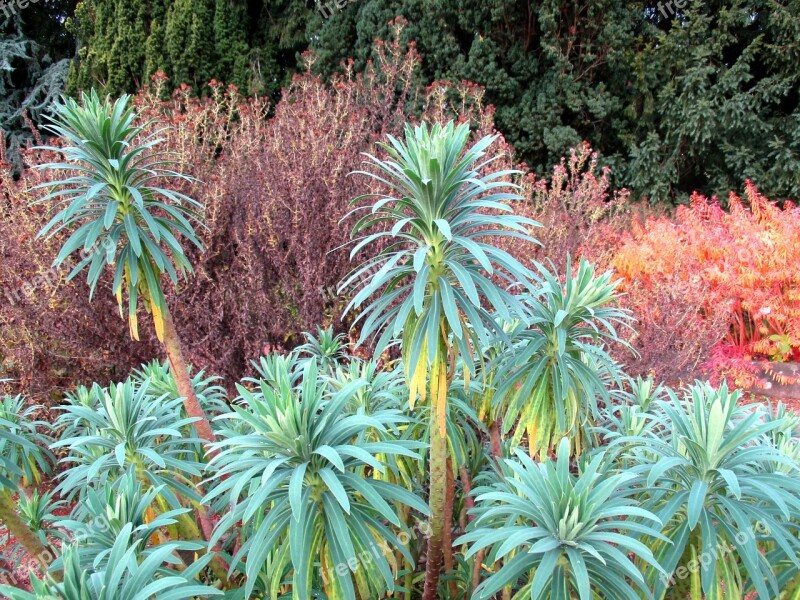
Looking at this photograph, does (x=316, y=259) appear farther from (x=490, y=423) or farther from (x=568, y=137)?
(x=568, y=137)

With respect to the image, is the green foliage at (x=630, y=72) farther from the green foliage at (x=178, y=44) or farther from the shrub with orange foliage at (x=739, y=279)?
the shrub with orange foliage at (x=739, y=279)

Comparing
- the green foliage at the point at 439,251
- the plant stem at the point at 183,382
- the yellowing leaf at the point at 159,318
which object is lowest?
the plant stem at the point at 183,382

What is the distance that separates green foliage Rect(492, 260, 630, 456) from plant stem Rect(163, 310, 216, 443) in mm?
1136

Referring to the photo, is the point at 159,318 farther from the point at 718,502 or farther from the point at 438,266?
the point at 718,502

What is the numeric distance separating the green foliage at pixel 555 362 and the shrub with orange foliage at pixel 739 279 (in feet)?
13.4

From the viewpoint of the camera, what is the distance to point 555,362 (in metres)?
1.87

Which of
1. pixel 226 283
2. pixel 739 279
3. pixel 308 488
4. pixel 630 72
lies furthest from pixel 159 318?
pixel 630 72

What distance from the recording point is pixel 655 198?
1115cm

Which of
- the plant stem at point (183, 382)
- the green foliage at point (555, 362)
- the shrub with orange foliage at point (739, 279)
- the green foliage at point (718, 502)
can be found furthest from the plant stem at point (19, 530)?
the shrub with orange foliage at point (739, 279)

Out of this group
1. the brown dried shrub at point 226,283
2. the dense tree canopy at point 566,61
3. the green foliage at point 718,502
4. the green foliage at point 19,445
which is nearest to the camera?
the green foliage at point 718,502

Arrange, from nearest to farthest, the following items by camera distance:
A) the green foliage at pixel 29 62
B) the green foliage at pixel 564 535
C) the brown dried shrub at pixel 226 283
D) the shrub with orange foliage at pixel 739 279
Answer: the green foliage at pixel 564 535 → the brown dried shrub at pixel 226 283 → the shrub with orange foliage at pixel 739 279 → the green foliage at pixel 29 62

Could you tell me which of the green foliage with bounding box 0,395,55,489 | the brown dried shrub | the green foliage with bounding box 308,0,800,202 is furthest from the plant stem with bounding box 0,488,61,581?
the green foliage with bounding box 308,0,800,202

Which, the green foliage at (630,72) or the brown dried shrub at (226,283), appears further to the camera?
the green foliage at (630,72)

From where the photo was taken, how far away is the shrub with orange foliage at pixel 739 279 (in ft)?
20.0
